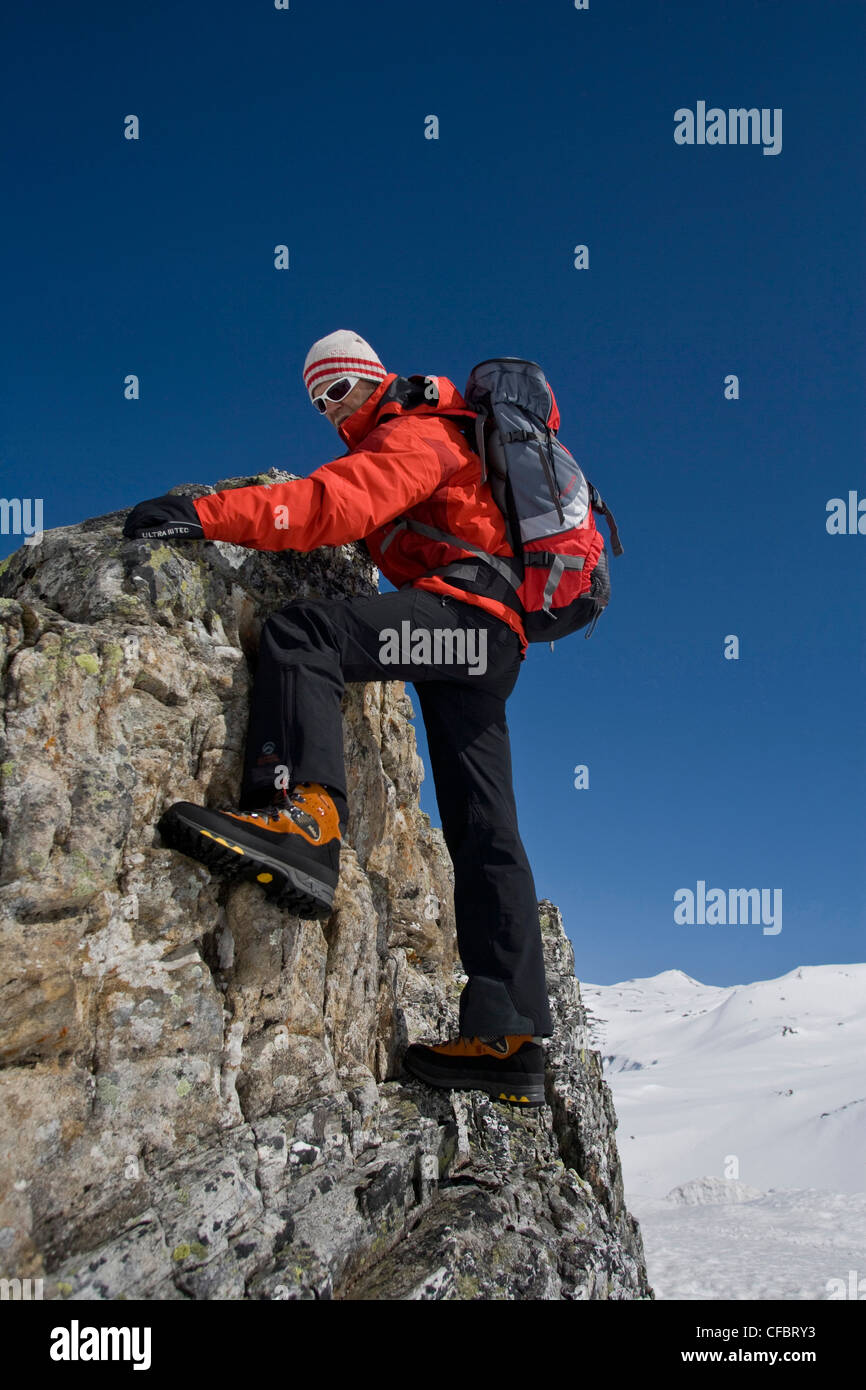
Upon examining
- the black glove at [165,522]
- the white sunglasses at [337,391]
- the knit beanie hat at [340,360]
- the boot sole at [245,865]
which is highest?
the knit beanie hat at [340,360]

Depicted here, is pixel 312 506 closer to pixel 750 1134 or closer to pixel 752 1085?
pixel 750 1134

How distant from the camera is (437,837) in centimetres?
1090

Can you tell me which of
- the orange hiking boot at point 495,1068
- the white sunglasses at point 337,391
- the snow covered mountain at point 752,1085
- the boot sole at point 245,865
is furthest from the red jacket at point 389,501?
the snow covered mountain at point 752,1085

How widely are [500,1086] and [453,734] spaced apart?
99.9 inches

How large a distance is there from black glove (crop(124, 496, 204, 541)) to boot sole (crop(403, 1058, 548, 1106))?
424 cm

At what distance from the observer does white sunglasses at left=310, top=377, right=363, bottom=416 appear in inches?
241

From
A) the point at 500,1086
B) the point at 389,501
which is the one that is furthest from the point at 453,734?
the point at 500,1086

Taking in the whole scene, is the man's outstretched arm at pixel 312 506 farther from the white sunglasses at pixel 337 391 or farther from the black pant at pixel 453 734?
the white sunglasses at pixel 337 391

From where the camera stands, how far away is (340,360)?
241 inches

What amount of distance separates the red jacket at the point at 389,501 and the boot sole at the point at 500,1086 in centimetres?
313

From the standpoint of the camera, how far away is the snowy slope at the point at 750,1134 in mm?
45938

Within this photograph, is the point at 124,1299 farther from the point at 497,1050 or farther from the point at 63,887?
the point at 497,1050

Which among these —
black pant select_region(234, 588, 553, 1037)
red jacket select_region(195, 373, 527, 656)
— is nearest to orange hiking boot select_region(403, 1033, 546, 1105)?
black pant select_region(234, 588, 553, 1037)
